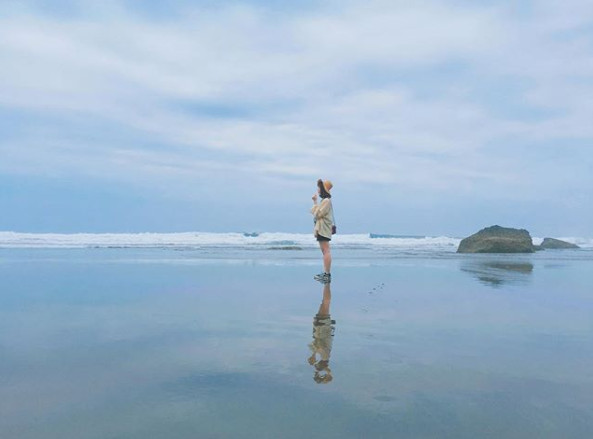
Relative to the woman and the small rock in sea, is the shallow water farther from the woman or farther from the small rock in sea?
the small rock in sea

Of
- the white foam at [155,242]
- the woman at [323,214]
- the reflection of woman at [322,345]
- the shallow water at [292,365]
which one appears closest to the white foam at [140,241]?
the white foam at [155,242]

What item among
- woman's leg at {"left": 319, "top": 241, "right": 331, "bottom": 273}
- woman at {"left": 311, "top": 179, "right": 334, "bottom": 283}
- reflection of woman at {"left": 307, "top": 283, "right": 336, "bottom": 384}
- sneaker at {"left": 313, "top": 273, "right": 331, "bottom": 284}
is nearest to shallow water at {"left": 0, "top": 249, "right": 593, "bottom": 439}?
reflection of woman at {"left": 307, "top": 283, "right": 336, "bottom": 384}

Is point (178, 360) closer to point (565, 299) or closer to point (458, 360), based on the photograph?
point (458, 360)

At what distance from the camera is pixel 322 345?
4.81m

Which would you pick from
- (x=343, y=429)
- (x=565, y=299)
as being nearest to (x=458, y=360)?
(x=343, y=429)

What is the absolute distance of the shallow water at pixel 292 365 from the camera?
9.45ft

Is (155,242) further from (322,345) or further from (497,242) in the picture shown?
(322,345)

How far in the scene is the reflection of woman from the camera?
150 inches

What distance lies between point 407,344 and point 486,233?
2529 centimetres

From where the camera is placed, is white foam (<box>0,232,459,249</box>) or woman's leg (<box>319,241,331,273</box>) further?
white foam (<box>0,232,459,249</box>)

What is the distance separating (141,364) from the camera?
412 cm

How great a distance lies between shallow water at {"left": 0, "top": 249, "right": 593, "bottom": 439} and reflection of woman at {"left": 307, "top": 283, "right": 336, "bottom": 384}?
0.02 m

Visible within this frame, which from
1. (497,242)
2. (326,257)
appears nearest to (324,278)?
(326,257)

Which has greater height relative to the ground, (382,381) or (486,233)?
(486,233)
